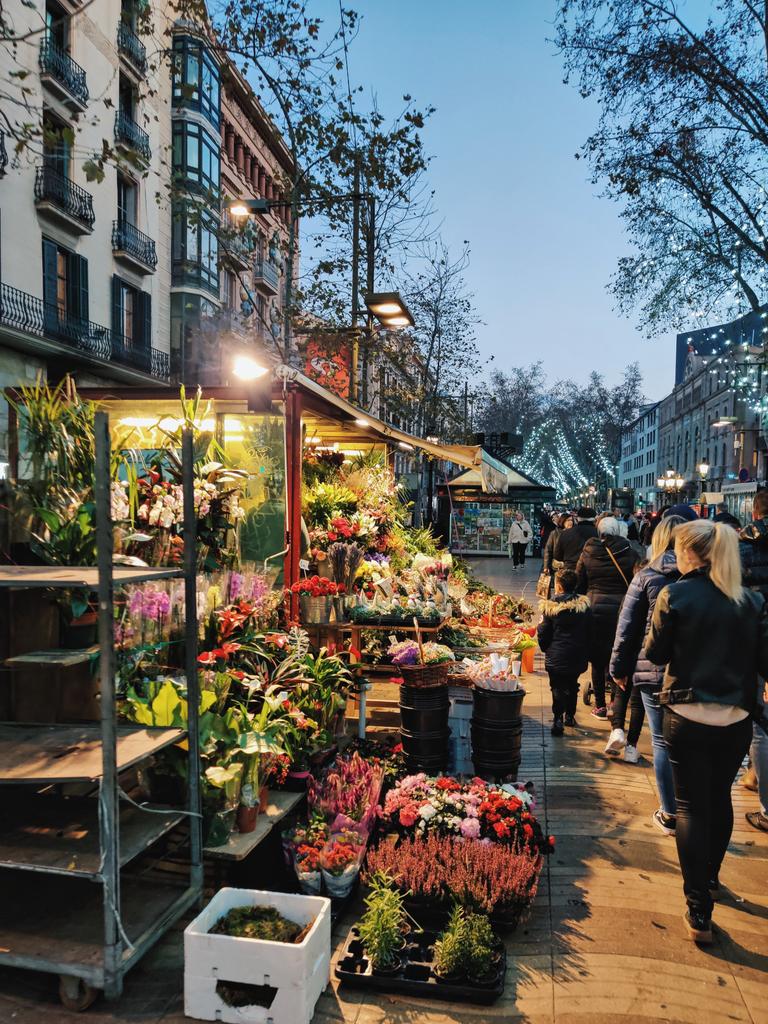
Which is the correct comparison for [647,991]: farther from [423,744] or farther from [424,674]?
[424,674]

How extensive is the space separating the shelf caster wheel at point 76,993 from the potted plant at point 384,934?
1.10 metres

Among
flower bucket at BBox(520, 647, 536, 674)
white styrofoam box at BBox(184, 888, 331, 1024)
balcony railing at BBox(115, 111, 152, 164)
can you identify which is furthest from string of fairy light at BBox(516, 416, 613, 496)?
white styrofoam box at BBox(184, 888, 331, 1024)

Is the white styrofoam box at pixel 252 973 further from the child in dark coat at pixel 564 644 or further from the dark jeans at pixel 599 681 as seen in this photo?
the dark jeans at pixel 599 681

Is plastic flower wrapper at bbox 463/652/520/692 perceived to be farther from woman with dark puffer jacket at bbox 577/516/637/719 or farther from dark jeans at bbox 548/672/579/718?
woman with dark puffer jacket at bbox 577/516/637/719

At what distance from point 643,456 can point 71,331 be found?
87.0m

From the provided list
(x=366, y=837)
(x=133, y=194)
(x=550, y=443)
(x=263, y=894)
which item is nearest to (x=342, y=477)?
(x=366, y=837)

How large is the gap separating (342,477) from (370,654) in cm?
261

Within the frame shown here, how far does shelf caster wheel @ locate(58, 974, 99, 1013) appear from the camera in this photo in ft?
9.20

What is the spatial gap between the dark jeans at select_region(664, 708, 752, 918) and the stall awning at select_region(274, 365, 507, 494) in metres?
3.93

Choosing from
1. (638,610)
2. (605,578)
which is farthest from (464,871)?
(605,578)

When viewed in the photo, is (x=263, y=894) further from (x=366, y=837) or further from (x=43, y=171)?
(x=43, y=171)

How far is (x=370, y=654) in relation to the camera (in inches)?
261

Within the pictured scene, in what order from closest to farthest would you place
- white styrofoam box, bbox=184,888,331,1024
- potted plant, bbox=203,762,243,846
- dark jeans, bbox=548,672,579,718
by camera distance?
white styrofoam box, bbox=184,888,331,1024 < potted plant, bbox=203,762,243,846 < dark jeans, bbox=548,672,579,718

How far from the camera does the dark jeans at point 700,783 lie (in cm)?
329
